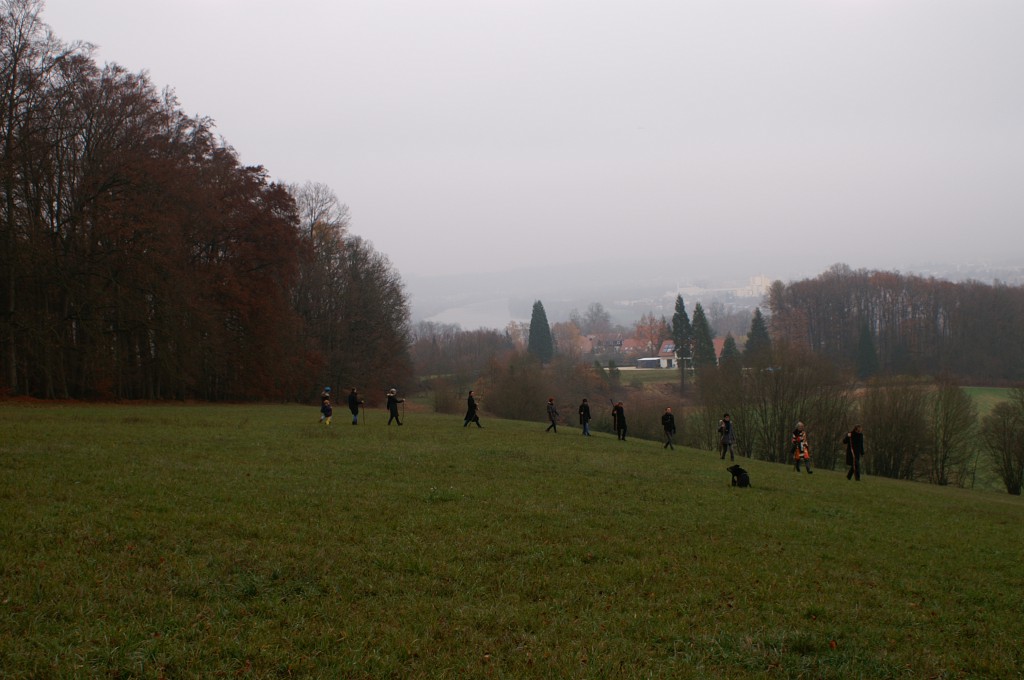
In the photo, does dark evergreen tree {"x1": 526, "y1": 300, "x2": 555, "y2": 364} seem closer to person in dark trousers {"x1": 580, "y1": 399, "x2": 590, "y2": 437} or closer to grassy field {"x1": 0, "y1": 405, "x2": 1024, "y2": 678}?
person in dark trousers {"x1": 580, "y1": 399, "x2": 590, "y2": 437}

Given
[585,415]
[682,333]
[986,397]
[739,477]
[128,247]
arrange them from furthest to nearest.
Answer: [682,333], [986,397], [128,247], [585,415], [739,477]

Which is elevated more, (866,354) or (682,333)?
(682,333)

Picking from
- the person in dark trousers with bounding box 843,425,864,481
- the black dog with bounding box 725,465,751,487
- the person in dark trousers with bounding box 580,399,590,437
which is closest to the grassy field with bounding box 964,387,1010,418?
the person in dark trousers with bounding box 843,425,864,481

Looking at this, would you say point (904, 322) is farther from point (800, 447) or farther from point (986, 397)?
point (800, 447)

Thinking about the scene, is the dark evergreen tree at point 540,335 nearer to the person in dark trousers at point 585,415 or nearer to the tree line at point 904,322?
the tree line at point 904,322

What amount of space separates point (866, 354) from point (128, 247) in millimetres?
94105

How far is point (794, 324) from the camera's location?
108 meters

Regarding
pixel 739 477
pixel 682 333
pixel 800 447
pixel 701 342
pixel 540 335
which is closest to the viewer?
pixel 739 477

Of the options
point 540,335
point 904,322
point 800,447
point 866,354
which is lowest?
point 800,447

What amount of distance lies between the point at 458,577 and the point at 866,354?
342 ft

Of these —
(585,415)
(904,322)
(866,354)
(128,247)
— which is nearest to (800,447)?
(585,415)

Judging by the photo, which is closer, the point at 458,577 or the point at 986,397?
the point at 458,577

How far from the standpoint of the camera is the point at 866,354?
3932 inches

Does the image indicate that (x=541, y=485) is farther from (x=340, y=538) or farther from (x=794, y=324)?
→ (x=794, y=324)
